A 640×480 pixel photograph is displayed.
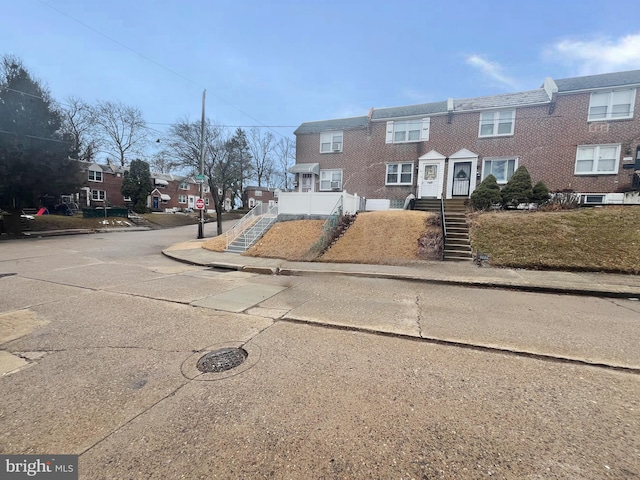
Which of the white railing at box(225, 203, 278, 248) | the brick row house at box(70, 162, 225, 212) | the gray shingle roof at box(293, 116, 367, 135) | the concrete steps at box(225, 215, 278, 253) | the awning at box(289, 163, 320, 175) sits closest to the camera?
the concrete steps at box(225, 215, 278, 253)

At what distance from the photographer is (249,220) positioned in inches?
631

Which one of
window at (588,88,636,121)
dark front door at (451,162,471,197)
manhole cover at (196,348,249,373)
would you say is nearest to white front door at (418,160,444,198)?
dark front door at (451,162,471,197)

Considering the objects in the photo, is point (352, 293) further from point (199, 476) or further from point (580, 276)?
point (580, 276)

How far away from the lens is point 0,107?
728 inches

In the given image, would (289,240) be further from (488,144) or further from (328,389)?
(488,144)

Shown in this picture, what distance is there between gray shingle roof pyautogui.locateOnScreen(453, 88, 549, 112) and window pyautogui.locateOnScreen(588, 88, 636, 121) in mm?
2412

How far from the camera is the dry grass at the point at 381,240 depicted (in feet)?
35.4

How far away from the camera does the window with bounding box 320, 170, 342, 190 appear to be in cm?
2183

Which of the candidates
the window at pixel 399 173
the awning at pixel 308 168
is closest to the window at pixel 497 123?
the window at pixel 399 173

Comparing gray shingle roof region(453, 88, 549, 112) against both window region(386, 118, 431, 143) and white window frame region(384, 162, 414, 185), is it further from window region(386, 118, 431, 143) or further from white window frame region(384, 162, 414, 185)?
white window frame region(384, 162, 414, 185)

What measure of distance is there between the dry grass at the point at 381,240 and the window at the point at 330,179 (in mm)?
A: 8191

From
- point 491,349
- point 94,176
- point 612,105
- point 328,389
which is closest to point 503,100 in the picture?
point 612,105

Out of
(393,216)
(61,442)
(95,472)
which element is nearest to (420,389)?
(95,472)

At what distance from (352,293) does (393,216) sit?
294 inches
